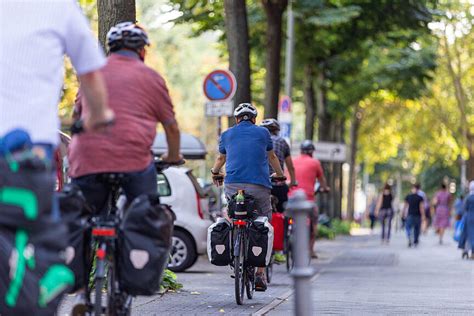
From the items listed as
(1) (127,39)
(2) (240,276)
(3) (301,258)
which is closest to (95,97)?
(3) (301,258)

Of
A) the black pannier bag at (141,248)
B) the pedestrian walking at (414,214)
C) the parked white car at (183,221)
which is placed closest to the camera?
the black pannier bag at (141,248)

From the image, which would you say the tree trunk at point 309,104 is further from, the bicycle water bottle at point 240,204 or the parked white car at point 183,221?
the bicycle water bottle at point 240,204

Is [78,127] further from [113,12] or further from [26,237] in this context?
[113,12]

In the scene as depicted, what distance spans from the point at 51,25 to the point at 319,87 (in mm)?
29238

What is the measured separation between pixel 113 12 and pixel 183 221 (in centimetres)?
521

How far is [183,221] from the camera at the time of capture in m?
16.8

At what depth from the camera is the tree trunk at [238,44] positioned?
20109 millimetres

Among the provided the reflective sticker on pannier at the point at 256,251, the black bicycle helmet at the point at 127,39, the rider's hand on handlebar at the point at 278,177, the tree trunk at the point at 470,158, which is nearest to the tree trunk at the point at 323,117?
the tree trunk at the point at 470,158

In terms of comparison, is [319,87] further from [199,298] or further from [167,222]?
[167,222]

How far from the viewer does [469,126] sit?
54938 mm

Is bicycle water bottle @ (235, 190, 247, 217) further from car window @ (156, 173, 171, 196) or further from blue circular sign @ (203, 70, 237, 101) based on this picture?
blue circular sign @ (203, 70, 237, 101)

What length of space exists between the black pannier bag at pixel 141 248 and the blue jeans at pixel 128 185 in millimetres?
181

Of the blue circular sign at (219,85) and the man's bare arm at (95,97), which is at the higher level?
the blue circular sign at (219,85)

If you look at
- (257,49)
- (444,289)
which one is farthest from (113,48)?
(257,49)
